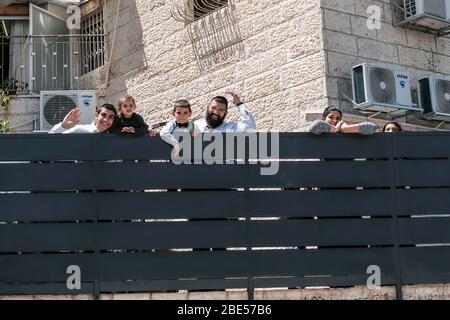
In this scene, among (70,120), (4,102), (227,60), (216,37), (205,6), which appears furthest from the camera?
(4,102)

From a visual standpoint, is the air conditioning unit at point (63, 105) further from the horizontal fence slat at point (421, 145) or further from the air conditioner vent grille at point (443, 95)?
the horizontal fence slat at point (421, 145)

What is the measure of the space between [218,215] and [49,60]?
7.25m

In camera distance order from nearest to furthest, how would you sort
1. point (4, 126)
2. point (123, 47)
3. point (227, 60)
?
point (227, 60)
point (4, 126)
point (123, 47)

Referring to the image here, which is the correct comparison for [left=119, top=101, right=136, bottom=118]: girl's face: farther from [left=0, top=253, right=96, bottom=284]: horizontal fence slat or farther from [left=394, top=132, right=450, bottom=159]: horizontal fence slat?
[left=394, top=132, right=450, bottom=159]: horizontal fence slat

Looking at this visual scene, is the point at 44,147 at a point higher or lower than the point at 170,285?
higher

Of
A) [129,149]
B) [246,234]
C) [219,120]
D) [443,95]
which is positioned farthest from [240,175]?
[443,95]

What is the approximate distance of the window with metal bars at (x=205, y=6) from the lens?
36.4 ft

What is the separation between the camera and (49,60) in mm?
→ 12727

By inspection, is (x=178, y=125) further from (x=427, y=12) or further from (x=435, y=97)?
(x=427, y=12)

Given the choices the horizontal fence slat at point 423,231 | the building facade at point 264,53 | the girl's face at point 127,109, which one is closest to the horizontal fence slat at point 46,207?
the girl's face at point 127,109

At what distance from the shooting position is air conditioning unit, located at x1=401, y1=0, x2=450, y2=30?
32.8ft

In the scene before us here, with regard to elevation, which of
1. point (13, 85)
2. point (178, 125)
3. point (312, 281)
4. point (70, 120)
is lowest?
point (312, 281)

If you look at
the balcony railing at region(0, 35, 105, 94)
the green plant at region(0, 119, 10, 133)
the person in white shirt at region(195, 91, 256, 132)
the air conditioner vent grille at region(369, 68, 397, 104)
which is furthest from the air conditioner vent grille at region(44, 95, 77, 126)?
the person in white shirt at region(195, 91, 256, 132)
